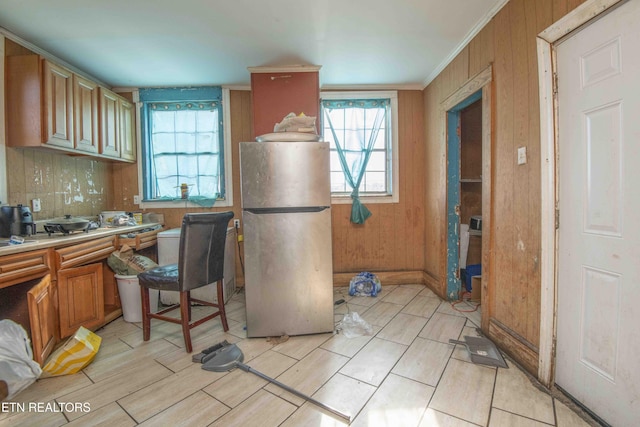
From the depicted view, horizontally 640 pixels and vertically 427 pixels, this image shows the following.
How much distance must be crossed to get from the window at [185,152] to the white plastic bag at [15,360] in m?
1.86

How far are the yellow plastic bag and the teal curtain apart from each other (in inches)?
104

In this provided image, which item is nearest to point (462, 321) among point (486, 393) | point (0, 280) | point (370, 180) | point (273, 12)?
point (486, 393)

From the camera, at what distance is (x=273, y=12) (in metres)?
1.96

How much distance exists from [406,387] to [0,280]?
7.80 feet

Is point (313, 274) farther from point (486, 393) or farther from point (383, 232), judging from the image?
point (383, 232)

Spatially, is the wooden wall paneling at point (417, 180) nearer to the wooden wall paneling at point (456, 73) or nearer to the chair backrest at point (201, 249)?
the wooden wall paneling at point (456, 73)

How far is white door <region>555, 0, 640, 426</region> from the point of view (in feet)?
3.83

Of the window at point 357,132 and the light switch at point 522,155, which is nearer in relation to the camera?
the light switch at point 522,155

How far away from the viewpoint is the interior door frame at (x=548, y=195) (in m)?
1.51

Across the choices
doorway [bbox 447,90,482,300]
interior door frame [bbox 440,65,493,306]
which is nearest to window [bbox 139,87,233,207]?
doorway [bbox 447,90,482,300]

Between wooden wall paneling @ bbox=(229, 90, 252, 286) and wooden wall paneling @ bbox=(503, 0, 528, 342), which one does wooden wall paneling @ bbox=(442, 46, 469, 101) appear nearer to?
wooden wall paneling @ bbox=(503, 0, 528, 342)

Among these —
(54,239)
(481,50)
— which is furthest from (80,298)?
(481,50)

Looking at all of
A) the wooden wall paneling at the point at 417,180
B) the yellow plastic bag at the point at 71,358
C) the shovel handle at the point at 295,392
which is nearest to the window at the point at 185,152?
the yellow plastic bag at the point at 71,358

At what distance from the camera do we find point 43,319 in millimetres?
1733
